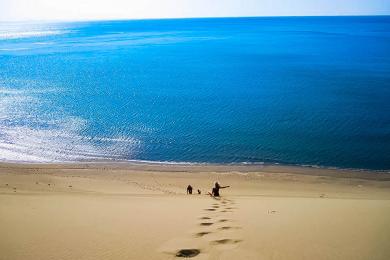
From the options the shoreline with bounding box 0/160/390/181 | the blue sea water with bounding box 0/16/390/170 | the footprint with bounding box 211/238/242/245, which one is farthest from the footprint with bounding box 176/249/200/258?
the blue sea water with bounding box 0/16/390/170

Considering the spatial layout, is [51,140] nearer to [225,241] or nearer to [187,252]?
[225,241]

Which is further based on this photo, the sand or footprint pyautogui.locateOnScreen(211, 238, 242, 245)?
footprint pyautogui.locateOnScreen(211, 238, 242, 245)

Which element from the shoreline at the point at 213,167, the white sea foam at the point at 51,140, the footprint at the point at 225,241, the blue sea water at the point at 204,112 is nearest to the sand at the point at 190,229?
the footprint at the point at 225,241

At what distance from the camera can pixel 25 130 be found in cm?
3838

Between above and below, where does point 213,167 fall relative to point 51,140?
below

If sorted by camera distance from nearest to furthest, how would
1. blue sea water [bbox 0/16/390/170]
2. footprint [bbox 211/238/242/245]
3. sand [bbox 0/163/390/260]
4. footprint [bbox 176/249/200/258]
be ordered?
footprint [bbox 176/249/200/258], sand [bbox 0/163/390/260], footprint [bbox 211/238/242/245], blue sea water [bbox 0/16/390/170]

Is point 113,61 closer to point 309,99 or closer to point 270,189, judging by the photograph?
point 309,99

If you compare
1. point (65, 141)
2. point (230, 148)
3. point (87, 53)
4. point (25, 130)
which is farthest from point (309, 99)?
point (87, 53)

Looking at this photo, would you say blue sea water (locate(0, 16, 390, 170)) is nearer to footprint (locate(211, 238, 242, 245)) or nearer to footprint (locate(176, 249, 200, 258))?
footprint (locate(211, 238, 242, 245))

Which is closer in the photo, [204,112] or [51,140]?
[51,140]

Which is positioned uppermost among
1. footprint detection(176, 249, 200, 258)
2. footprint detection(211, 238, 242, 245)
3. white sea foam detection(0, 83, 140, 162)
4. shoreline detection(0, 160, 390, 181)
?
white sea foam detection(0, 83, 140, 162)

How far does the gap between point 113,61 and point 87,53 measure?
2141cm

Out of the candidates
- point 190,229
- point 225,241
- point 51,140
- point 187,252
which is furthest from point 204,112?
point 187,252

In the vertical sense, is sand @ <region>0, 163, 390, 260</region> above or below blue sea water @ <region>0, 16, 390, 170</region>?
below
